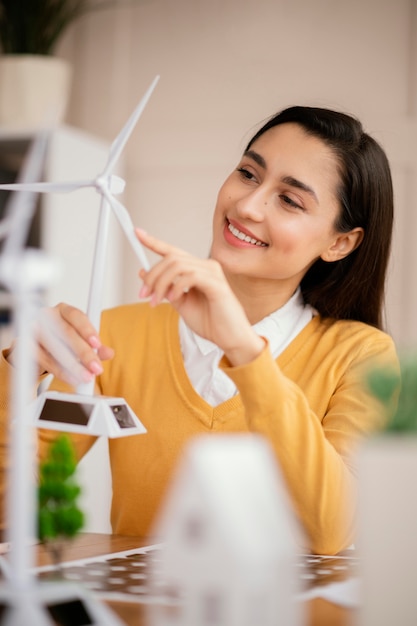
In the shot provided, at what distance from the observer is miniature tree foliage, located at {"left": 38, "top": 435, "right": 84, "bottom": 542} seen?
2.64ft

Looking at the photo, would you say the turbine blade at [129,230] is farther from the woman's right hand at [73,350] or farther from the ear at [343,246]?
the ear at [343,246]

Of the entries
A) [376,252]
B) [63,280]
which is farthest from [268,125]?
[63,280]

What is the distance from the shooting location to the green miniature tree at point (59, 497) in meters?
0.80

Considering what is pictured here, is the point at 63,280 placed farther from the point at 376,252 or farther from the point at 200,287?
the point at 200,287

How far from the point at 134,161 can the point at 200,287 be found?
8.40 feet

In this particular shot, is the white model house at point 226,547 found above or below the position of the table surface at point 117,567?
above

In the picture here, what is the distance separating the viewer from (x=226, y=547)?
0.57 m

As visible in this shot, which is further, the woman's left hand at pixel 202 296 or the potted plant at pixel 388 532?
the woman's left hand at pixel 202 296

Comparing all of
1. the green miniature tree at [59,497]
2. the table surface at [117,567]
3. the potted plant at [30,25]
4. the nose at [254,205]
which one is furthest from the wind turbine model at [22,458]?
the potted plant at [30,25]

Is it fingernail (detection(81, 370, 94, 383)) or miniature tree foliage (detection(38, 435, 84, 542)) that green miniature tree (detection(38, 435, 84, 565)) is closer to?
miniature tree foliage (detection(38, 435, 84, 542))

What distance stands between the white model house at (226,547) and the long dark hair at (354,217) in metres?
1.31

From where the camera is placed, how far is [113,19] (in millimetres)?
3773

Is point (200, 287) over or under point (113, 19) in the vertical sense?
under

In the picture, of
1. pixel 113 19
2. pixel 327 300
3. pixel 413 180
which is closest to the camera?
pixel 327 300
